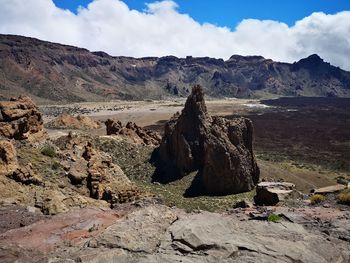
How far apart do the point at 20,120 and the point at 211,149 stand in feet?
47.0

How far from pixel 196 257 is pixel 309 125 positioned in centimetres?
10716

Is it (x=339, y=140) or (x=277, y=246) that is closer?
(x=277, y=246)

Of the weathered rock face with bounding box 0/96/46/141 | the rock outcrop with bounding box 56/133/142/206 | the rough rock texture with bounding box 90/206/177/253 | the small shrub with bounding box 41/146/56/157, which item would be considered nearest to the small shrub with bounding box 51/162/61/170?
the rock outcrop with bounding box 56/133/142/206

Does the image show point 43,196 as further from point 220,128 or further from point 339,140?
point 339,140

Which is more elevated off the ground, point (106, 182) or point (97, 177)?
point (97, 177)

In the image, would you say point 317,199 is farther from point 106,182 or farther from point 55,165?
point 55,165

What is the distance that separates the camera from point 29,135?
29.7 meters

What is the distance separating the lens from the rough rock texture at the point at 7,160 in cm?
1840

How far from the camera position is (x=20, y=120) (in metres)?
29.1

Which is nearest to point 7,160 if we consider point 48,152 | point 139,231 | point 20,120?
point 48,152

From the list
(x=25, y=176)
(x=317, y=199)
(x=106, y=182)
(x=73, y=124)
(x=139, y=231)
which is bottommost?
(x=73, y=124)

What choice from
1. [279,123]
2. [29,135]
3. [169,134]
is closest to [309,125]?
[279,123]

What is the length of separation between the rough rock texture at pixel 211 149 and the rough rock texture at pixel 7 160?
17.1 metres

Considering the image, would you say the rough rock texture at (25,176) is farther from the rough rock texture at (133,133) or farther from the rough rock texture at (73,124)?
the rough rock texture at (73,124)
